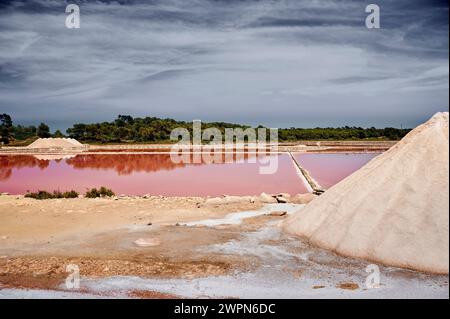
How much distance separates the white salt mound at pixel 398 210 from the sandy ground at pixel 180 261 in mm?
245

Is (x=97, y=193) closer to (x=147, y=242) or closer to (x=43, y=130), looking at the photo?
(x=147, y=242)

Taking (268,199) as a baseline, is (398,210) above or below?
above

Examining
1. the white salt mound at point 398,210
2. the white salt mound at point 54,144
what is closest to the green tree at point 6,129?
the white salt mound at point 54,144

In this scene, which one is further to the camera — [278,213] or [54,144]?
[54,144]

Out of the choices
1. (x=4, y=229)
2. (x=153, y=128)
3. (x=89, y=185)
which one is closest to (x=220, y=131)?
(x=153, y=128)

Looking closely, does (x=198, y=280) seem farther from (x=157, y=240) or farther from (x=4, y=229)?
(x=4, y=229)

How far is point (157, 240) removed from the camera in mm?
6980

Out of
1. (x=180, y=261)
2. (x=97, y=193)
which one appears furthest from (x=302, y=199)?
(x=97, y=193)

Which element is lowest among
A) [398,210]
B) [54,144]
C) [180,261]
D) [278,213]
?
[180,261]

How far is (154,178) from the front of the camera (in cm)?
1797

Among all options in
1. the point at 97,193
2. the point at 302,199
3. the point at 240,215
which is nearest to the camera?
the point at 240,215

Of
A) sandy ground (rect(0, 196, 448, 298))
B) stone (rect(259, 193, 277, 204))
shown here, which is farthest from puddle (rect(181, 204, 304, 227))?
stone (rect(259, 193, 277, 204))

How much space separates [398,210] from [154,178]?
13.2 metres

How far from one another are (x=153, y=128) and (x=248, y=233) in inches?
1797
